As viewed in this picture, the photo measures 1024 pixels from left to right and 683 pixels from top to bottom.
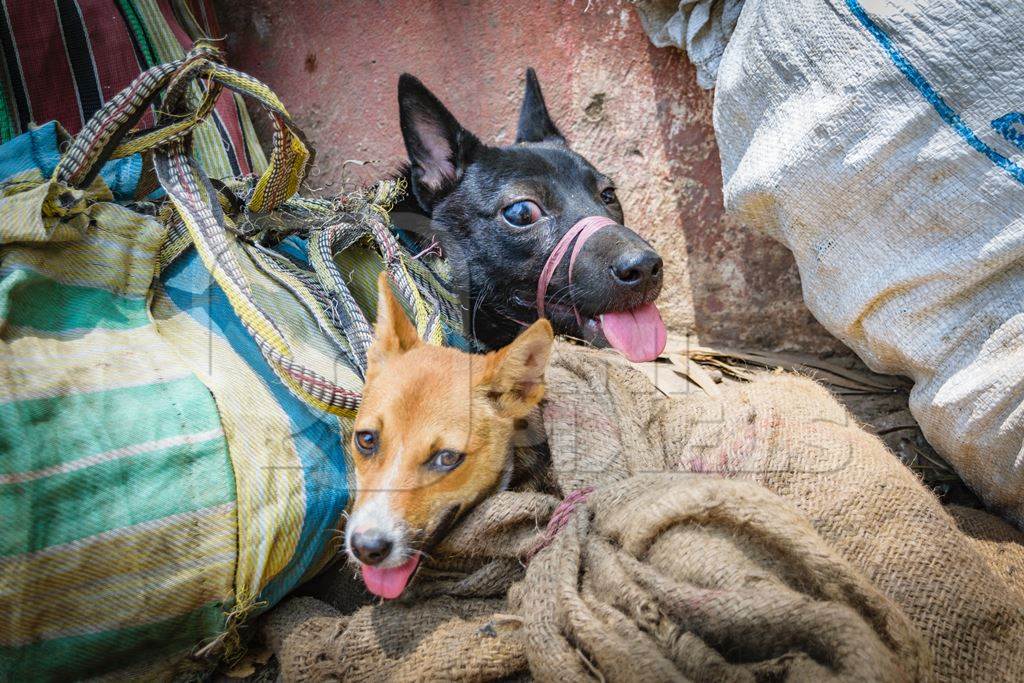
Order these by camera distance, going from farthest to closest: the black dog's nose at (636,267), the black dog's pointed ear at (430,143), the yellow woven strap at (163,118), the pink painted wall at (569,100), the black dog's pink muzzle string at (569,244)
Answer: the pink painted wall at (569,100), the black dog's pointed ear at (430,143), the black dog's pink muzzle string at (569,244), the black dog's nose at (636,267), the yellow woven strap at (163,118)

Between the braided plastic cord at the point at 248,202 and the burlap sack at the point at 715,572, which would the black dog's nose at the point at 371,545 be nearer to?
the burlap sack at the point at 715,572

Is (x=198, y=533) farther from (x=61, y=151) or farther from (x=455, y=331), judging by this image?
(x=61, y=151)

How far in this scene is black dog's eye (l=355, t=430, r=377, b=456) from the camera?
5.13ft

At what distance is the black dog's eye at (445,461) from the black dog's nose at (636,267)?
2.86ft

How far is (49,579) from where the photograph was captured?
1.33 m

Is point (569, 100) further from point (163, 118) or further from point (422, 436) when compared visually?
point (422, 436)

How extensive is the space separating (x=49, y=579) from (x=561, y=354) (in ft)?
4.24

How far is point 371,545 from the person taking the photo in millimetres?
1357

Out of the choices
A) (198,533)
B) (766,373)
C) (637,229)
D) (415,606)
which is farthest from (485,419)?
(637,229)

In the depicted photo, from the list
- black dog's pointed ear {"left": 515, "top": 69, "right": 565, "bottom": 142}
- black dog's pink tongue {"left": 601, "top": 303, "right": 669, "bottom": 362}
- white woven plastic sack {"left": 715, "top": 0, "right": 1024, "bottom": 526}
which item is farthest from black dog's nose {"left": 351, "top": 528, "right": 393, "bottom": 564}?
black dog's pointed ear {"left": 515, "top": 69, "right": 565, "bottom": 142}

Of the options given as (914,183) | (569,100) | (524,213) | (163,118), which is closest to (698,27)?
(569,100)

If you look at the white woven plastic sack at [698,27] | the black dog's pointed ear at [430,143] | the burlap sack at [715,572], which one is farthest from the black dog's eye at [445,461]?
the white woven plastic sack at [698,27]

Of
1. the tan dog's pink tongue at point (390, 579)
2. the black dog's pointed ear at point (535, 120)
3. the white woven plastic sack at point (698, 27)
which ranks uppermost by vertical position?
the white woven plastic sack at point (698, 27)

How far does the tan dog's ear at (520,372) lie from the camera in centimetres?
158
